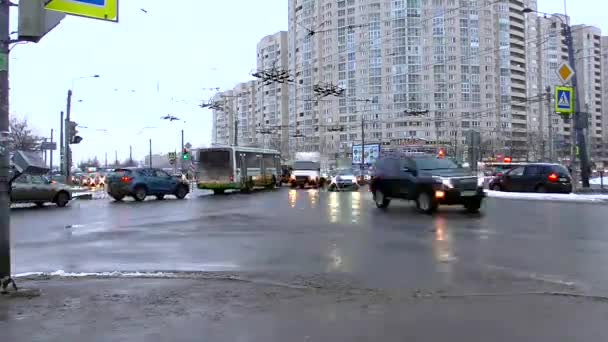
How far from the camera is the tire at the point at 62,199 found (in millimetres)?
24516

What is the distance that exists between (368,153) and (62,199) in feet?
161

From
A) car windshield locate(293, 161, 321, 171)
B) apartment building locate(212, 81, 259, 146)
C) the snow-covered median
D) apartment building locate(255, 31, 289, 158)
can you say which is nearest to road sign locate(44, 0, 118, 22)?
the snow-covered median

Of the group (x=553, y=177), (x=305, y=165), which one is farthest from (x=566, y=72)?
(x=305, y=165)

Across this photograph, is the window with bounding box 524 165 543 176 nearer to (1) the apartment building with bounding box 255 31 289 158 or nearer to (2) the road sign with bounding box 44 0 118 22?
(1) the apartment building with bounding box 255 31 289 158

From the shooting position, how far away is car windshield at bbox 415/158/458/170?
60.8ft

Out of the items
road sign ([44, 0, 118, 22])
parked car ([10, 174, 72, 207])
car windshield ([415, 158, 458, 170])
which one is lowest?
parked car ([10, 174, 72, 207])

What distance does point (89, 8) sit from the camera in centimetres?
738

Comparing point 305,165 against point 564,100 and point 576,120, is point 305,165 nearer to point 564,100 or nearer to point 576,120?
point 576,120

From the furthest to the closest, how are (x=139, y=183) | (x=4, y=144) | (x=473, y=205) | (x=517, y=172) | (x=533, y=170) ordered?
(x=517, y=172), (x=533, y=170), (x=139, y=183), (x=473, y=205), (x=4, y=144)

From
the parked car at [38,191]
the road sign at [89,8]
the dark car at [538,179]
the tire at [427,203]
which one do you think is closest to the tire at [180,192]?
the parked car at [38,191]

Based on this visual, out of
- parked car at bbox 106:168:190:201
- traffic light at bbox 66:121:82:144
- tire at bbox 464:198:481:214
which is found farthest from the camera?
traffic light at bbox 66:121:82:144

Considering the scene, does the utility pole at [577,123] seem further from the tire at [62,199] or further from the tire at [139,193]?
the tire at [62,199]

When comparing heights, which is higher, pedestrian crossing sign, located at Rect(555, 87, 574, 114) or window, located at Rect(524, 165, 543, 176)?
pedestrian crossing sign, located at Rect(555, 87, 574, 114)

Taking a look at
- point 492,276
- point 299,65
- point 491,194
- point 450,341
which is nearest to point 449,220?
point 492,276
